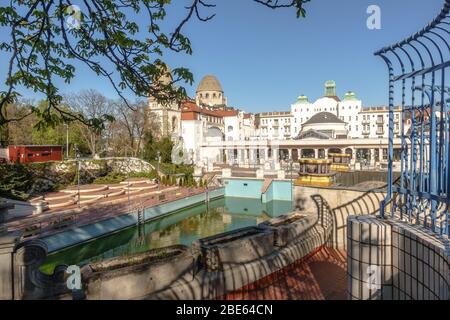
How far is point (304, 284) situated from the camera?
8.53m

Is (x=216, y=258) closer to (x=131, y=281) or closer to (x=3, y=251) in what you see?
(x=131, y=281)

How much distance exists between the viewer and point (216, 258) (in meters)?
7.73

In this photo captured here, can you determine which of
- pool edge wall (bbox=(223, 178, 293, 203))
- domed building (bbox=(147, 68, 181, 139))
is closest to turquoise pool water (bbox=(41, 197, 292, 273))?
pool edge wall (bbox=(223, 178, 293, 203))

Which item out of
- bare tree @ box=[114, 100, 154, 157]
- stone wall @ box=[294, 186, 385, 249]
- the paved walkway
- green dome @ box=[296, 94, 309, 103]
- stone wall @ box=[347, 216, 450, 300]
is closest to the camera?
stone wall @ box=[347, 216, 450, 300]

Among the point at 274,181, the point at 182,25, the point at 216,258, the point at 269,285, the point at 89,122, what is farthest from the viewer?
the point at 274,181

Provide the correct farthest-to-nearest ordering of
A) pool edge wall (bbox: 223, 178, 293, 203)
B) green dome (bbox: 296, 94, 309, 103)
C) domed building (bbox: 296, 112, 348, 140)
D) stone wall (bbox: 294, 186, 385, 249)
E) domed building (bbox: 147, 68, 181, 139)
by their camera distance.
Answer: green dome (bbox: 296, 94, 309, 103) → domed building (bbox: 296, 112, 348, 140) → domed building (bbox: 147, 68, 181, 139) → pool edge wall (bbox: 223, 178, 293, 203) → stone wall (bbox: 294, 186, 385, 249)

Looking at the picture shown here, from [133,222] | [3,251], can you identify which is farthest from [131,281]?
[133,222]

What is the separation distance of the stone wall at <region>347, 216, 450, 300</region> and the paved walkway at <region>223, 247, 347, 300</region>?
11.3ft

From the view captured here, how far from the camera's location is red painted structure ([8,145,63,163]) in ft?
95.9

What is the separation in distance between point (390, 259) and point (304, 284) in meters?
4.69

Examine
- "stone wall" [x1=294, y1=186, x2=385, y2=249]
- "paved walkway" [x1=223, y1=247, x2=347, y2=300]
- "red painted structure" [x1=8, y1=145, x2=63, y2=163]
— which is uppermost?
"red painted structure" [x1=8, y1=145, x2=63, y2=163]

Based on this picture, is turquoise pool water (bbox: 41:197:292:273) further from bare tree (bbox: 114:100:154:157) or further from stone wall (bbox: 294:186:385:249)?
bare tree (bbox: 114:100:154:157)

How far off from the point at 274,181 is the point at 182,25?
2726cm

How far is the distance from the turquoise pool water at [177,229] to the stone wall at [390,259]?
40.9 ft
